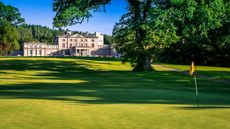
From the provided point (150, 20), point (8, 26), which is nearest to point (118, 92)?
point (150, 20)

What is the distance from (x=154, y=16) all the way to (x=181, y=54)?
55331 millimetres

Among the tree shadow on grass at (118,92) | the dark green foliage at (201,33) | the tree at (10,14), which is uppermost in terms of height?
the tree at (10,14)

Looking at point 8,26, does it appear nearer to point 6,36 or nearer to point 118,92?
point 6,36

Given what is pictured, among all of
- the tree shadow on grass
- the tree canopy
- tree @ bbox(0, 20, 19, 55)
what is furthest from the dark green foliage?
tree @ bbox(0, 20, 19, 55)

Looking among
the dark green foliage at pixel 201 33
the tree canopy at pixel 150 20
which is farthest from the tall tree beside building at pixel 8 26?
the tree canopy at pixel 150 20

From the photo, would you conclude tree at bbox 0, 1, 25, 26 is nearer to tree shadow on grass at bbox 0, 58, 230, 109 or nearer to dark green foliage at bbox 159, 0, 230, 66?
dark green foliage at bbox 159, 0, 230, 66

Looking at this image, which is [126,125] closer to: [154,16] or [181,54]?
[154,16]

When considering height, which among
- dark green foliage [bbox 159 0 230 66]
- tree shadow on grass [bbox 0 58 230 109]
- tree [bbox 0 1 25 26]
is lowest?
tree shadow on grass [bbox 0 58 230 109]

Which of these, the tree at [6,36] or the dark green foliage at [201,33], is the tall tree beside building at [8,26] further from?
the dark green foliage at [201,33]

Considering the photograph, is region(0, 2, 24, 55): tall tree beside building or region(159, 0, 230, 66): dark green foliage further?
region(0, 2, 24, 55): tall tree beside building

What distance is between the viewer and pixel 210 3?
161ft

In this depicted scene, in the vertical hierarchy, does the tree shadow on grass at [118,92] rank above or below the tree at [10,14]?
below

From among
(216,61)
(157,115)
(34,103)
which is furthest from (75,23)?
(216,61)

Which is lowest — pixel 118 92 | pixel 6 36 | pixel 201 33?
pixel 118 92
